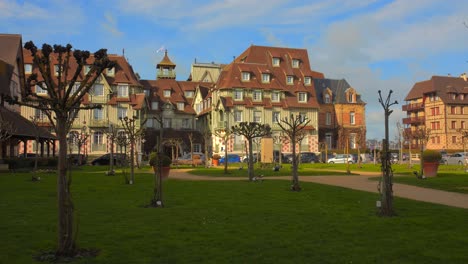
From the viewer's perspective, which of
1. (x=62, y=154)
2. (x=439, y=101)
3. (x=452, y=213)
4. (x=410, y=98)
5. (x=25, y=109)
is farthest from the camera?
(x=410, y=98)

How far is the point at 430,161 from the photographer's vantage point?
27188mm

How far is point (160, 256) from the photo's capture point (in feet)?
26.0

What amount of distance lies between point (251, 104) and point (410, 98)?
120ft

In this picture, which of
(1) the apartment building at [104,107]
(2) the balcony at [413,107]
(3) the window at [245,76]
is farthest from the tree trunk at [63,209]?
(2) the balcony at [413,107]

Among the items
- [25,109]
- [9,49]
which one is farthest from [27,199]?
[25,109]

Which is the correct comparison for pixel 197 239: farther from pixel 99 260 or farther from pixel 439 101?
pixel 439 101

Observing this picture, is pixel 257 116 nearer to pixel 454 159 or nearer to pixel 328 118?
pixel 328 118

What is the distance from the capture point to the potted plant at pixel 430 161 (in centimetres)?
2709

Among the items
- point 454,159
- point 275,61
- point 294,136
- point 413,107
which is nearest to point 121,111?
point 275,61

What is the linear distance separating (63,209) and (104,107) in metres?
51.9

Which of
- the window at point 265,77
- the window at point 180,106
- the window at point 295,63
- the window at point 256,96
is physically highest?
the window at point 295,63

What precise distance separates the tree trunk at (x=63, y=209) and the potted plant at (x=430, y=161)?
23266mm

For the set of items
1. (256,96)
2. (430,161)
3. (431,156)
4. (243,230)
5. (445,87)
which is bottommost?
(243,230)

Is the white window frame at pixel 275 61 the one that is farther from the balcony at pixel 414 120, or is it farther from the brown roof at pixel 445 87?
the balcony at pixel 414 120
